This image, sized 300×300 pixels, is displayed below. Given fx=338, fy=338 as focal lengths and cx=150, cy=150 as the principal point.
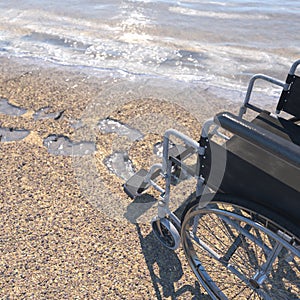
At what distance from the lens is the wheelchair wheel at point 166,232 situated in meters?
2.16

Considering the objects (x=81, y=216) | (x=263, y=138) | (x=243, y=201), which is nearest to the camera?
(x=263, y=138)

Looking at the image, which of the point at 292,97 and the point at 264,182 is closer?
the point at 264,182

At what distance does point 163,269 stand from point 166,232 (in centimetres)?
24

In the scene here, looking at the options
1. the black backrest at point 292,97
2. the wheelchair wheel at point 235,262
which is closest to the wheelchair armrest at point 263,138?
the wheelchair wheel at point 235,262

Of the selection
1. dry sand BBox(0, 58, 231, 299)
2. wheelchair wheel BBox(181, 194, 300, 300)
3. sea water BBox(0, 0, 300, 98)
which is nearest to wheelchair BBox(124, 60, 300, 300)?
wheelchair wheel BBox(181, 194, 300, 300)

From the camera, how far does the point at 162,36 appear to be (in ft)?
22.0

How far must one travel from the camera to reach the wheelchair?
57.6 inches

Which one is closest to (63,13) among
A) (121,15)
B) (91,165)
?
(121,15)

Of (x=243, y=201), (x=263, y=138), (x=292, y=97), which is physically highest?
(x=263, y=138)

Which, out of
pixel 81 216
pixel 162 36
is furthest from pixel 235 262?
pixel 162 36

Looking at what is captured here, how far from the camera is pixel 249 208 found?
1.52 m

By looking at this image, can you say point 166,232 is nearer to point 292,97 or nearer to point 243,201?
point 243,201

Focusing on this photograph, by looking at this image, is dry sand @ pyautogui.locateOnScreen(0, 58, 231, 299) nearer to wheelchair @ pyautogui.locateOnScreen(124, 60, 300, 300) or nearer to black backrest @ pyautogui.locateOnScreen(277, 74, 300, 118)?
wheelchair @ pyautogui.locateOnScreen(124, 60, 300, 300)

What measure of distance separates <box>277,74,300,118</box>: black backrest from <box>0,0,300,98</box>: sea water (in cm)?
238
